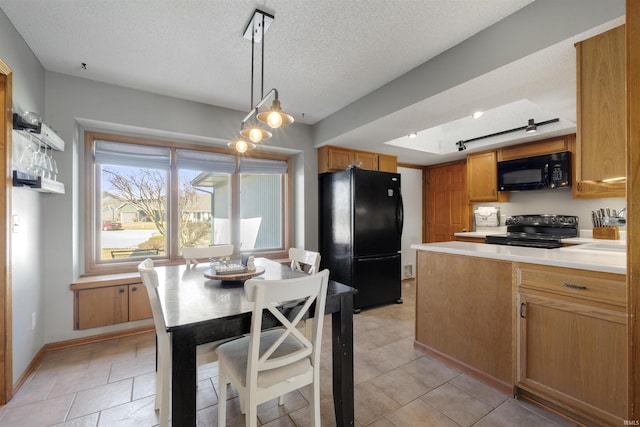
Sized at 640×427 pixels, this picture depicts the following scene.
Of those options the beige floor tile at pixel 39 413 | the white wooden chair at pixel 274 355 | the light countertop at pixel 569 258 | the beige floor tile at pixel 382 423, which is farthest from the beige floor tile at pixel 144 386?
the light countertop at pixel 569 258

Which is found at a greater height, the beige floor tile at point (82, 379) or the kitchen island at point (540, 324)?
the kitchen island at point (540, 324)

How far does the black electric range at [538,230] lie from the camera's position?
3147 mm

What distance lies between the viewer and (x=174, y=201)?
3.35 metres

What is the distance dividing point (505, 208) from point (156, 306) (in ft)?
15.3

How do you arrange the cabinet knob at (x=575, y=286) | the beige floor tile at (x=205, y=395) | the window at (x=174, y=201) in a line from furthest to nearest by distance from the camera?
the window at (x=174, y=201) < the beige floor tile at (x=205, y=395) < the cabinet knob at (x=575, y=286)

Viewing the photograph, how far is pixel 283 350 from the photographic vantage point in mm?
1475

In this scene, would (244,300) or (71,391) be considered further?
(71,391)

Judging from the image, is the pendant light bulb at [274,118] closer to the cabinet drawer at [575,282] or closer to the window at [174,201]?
the cabinet drawer at [575,282]

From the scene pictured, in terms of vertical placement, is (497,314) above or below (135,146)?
below

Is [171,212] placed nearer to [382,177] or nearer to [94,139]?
[94,139]

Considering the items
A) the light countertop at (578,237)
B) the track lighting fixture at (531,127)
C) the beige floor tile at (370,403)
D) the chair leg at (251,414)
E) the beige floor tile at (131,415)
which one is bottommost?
the beige floor tile at (370,403)

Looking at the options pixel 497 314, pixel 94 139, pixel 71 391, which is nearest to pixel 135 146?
pixel 94 139

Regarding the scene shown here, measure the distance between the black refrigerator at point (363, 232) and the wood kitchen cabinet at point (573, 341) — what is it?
1839 millimetres

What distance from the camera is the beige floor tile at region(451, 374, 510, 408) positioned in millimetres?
1814
